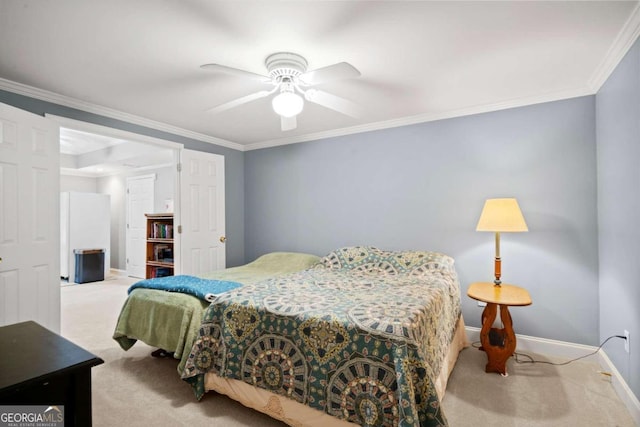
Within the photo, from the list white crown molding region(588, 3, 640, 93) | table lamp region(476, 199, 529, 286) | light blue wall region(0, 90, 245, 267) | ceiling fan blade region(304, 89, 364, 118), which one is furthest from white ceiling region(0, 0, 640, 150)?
table lamp region(476, 199, 529, 286)

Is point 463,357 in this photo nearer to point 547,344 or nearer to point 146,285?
point 547,344

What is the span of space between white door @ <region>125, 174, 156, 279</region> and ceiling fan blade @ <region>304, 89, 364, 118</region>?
490 centimetres

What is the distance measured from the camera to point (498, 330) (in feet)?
8.11

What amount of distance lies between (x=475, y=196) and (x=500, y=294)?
39.5 inches

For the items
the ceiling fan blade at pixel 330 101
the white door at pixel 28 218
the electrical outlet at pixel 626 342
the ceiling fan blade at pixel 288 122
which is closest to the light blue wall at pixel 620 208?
the electrical outlet at pixel 626 342

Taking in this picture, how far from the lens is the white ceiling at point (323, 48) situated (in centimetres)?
166

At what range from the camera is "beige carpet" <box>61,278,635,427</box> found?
1.87m

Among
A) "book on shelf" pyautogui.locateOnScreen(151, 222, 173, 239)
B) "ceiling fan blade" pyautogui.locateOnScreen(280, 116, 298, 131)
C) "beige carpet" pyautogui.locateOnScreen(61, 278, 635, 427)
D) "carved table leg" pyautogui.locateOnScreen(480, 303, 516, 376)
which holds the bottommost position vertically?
"beige carpet" pyautogui.locateOnScreen(61, 278, 635, 427)

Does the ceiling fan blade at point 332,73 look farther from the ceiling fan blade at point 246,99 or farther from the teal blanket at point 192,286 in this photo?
the teal blanket at point 192,286

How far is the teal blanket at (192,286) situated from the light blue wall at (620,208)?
106 inches

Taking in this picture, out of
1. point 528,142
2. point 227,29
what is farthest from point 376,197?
point 227,29

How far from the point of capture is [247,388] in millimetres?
1896

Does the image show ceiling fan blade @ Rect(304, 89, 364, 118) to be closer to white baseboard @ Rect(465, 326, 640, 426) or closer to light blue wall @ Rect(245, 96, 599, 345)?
light blue wall @ Rect(245, 96, 599, 345)

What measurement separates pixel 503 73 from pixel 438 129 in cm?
93
